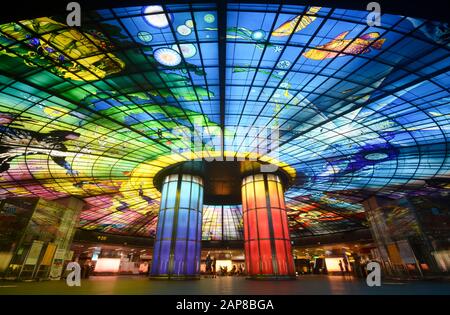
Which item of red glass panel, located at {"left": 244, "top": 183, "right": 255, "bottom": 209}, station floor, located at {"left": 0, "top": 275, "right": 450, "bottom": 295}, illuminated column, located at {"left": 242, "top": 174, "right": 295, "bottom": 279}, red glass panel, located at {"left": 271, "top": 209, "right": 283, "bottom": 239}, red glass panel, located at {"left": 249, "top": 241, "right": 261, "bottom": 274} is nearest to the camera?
station floor, located at {"left": 0, "top": 275, "right": 450, "bottom": 295}

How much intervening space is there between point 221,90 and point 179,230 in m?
14.4

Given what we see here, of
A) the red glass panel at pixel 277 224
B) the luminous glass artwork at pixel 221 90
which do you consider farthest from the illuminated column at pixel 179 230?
the red glass panel at pixel 277 224

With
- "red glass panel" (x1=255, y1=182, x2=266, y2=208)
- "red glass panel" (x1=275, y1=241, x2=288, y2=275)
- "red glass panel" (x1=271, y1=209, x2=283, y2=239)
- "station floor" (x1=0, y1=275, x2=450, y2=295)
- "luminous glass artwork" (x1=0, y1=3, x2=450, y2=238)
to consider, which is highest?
"luminous glass artwork" (x1=0, y1=3, x2=450, y2=238)

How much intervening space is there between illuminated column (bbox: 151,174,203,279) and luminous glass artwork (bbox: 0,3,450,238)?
362 cm

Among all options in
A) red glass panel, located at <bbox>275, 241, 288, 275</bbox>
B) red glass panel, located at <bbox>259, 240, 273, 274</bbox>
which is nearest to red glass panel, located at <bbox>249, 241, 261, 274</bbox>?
red glass panel, located at <bbox>259, 240, 273, 274</bbox>

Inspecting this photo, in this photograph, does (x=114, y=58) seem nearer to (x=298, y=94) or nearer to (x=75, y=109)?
(x=75, y=109)

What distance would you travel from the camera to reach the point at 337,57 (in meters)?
13.1

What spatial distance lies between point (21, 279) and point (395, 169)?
39857 millimetres

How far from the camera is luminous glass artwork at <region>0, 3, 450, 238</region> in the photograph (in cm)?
1121

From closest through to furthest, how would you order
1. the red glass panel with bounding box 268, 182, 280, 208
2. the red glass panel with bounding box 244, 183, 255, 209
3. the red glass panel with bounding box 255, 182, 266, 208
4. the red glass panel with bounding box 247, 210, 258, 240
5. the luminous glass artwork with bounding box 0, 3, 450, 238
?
the luminous glass artwork with bounding box 0, 3, 450, 238 → the red glass panel with bounding box 247, 210, 258, 240 → the red glass panel with bounding box 268, 182, 280, 208 → the red glass panel with bounding box 255, 182, 266, 208 → the red glass panel with bounding box 244, 183, 255, 209

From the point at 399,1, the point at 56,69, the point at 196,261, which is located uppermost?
the point at 56,69

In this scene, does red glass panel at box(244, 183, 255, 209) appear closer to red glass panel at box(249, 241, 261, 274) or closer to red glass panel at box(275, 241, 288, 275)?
red glass panel at box(249, 241, 261, 274)

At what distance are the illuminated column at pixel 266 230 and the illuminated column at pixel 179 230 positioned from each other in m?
5.30
